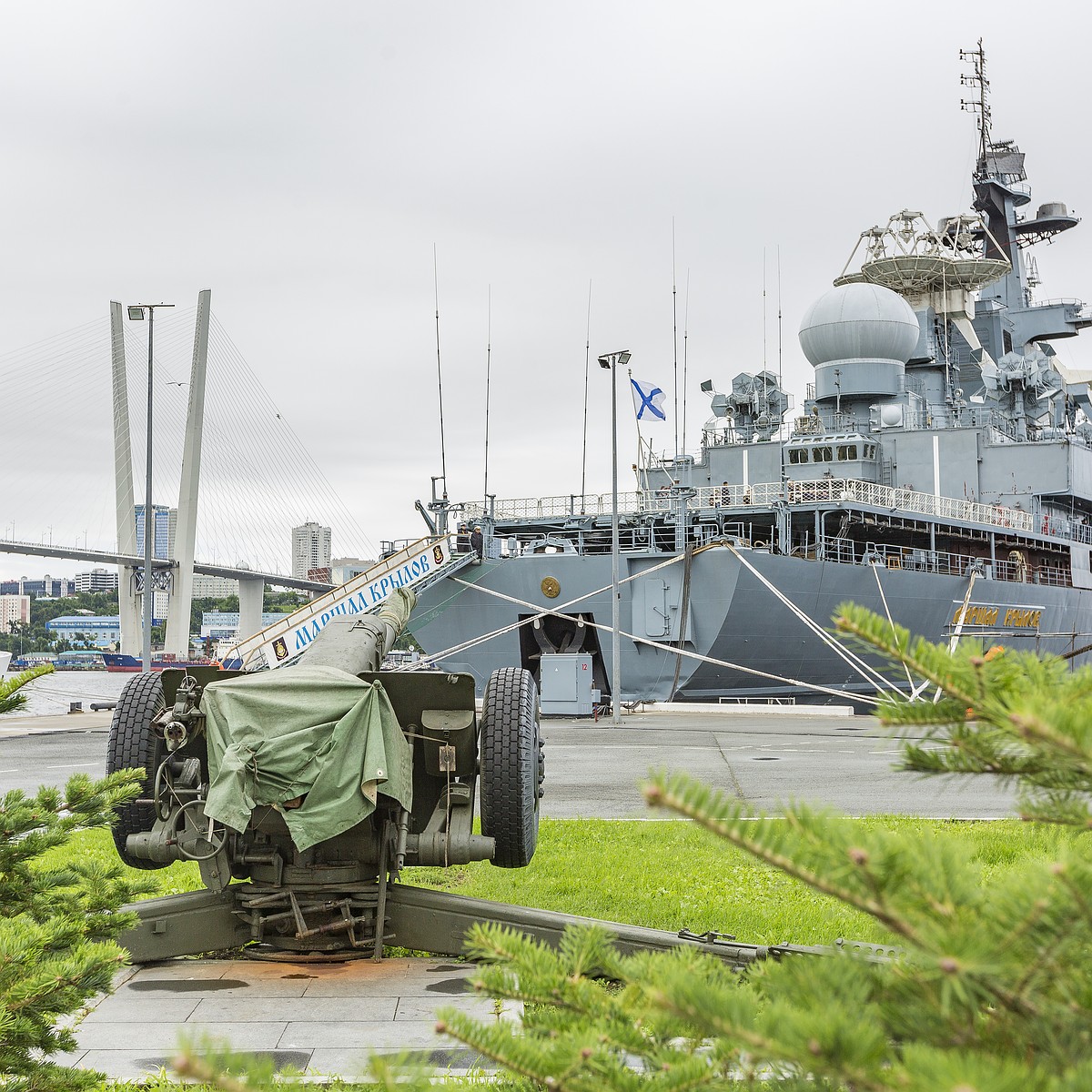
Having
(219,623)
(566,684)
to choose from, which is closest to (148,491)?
(566,684)

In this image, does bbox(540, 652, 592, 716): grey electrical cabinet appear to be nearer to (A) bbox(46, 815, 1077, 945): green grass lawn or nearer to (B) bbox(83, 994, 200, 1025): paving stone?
(A) bbox(46, 815, 1077, 945): green grass lawn

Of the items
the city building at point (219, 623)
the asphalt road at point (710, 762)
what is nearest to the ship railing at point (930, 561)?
the asphalt road at point (710, 762)

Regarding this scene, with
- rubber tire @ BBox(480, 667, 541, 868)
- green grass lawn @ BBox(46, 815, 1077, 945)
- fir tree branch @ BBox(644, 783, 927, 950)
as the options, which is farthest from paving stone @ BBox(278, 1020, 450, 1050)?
fir tree branch @ BBox(644, 783, 927, 950)

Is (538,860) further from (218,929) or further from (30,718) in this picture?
(30,718)

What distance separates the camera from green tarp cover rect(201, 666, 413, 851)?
543 centimetres

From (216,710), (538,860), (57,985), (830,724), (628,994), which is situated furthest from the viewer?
(830,724)

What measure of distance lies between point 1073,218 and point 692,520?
30.6 metres

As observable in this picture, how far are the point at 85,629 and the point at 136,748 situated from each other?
349 feet

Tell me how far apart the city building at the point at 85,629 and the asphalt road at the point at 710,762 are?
66995 mm

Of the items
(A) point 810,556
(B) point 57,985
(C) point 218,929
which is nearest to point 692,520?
(A) point 810,556

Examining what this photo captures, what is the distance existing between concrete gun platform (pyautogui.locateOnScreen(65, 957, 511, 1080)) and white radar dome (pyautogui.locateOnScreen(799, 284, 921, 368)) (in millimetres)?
33915

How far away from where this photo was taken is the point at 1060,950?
1.49 metres

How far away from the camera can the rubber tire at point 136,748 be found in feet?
20.7

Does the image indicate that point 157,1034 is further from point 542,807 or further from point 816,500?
point 816,500
